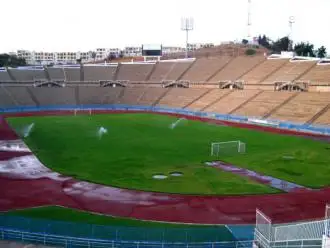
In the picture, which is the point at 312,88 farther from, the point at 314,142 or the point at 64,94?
the point at 64,94

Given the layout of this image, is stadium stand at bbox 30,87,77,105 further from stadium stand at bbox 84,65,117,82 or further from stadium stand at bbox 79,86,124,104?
stadium stand at bbox 84,65,117,82

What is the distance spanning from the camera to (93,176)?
2864 cm

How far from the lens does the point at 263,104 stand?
6331 cm

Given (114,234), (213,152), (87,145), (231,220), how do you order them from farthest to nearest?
(87,145)
(213,152)
(231,220)
(114,234)

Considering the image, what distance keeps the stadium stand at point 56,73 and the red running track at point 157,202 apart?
61264mm

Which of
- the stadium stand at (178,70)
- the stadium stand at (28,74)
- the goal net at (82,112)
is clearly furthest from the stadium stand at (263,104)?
the stadium stand at (28,74)

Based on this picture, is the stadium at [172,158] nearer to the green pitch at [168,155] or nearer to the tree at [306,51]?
the green pitch at [168,155]

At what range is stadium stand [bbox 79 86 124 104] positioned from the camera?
81562 mm

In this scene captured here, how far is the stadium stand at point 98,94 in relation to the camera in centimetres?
8156

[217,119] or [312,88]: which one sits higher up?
[312,88]

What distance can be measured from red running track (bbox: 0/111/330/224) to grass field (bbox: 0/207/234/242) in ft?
2.80

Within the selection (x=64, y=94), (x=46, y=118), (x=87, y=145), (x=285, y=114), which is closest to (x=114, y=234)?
(x=87, y=145)

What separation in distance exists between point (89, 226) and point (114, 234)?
1406 millimetres

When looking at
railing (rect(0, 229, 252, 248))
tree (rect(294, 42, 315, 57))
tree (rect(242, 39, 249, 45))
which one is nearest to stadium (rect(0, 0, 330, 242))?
railing (rect(0, 229, 252, 248))
